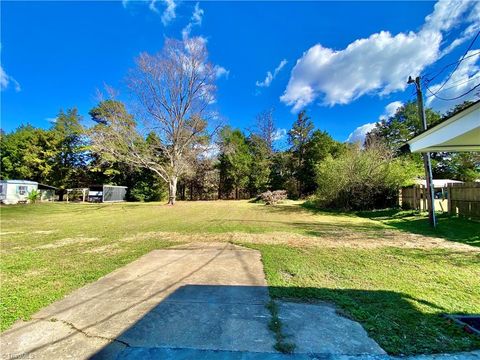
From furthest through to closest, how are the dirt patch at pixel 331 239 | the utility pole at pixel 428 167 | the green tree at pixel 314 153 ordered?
1. the green tree at pixel 314 153
2. the utility pole at pixel 428 167
3. the dirt patch at pixel 331 239

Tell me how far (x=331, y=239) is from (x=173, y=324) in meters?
5.34

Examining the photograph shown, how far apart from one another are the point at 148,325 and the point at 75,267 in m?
2.72

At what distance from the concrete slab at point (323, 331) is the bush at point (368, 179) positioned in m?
13.6

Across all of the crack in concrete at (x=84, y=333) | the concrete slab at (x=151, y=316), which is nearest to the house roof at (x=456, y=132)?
the concrete slab at (x=151, y=316)

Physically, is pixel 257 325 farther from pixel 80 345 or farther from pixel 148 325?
pixel 80 345

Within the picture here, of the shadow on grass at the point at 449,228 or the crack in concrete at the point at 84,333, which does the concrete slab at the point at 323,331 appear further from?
the shadow on grass at the point at 449,228

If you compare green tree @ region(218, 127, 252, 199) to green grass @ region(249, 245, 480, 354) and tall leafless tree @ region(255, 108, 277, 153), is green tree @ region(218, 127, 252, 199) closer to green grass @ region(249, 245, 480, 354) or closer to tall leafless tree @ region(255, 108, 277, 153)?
tall leafless tree @ region(255, 108, 277, 153)

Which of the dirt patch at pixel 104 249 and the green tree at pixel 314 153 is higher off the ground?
the green tree at pixel 314 153

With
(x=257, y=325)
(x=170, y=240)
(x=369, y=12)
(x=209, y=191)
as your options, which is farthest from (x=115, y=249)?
(x=209, y=191)

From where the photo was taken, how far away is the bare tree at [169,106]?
1938 centimetres

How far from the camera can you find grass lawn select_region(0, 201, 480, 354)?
2520 mm

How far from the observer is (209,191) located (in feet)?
112

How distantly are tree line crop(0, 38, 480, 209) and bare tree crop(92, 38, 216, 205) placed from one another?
7 centimetres

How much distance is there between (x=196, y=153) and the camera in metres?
22.8
